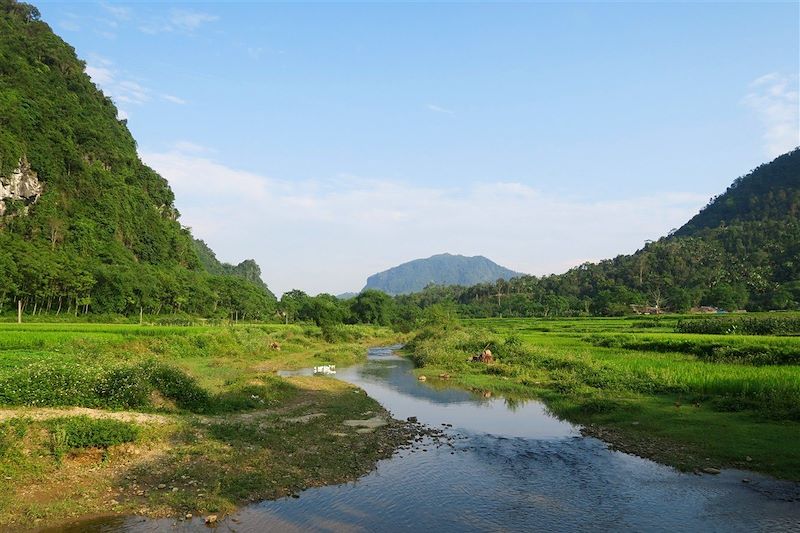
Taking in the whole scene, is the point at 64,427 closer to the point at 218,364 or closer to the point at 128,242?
the point at 218,364

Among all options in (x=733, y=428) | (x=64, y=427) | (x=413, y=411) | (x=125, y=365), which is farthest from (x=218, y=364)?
(x=733, y=428)

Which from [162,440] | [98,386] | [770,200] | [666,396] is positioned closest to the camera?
[162,440]

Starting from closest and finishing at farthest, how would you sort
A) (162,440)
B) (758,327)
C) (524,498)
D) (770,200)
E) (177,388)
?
(524,498) → (162,440) → (177,388) → (758,327) → (770,200)

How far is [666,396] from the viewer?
25.0 metres

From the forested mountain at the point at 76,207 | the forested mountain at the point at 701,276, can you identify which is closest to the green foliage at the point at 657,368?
the forested mountain at the point at 76,207

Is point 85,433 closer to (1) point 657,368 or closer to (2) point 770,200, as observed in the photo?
(1) point 657,368

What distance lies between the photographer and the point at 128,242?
356 feet

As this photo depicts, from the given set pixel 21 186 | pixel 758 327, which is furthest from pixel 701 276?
pixel 21 186

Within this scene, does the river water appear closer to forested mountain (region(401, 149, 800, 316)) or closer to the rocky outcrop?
the rocky outcrop

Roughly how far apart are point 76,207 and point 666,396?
4337 inches

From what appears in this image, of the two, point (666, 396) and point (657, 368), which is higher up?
point (657, 368)

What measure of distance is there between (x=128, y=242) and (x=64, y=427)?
108175 millimetres

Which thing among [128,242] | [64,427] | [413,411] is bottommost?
[413,411]

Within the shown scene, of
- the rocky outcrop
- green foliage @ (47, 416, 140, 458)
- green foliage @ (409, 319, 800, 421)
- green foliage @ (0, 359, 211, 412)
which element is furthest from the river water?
the rocky outcrop
